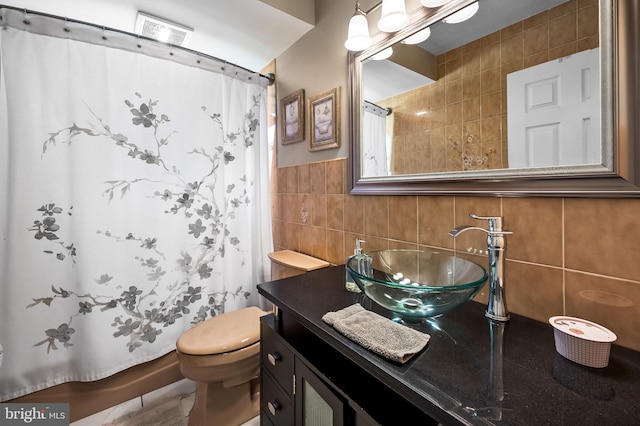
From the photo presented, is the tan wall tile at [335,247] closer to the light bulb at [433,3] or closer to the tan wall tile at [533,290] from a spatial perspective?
the tan wall tile at [533,290]

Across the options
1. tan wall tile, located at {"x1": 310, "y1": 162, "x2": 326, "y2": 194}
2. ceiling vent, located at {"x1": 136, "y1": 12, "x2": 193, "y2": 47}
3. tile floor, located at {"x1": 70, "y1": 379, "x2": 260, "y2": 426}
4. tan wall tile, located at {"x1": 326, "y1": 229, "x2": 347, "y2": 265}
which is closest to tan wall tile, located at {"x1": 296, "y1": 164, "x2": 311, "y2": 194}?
tan wall tile, located at {"x1": 310, "y1": 162, "x2": 326, "y2": 194}

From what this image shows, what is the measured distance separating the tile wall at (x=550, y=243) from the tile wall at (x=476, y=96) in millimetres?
152

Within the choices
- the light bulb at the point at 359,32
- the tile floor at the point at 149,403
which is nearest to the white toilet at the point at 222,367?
the tile floor at the point at 149,403

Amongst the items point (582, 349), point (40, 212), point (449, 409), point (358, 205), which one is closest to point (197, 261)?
point (40, 212)

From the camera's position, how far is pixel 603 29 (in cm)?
A: 66

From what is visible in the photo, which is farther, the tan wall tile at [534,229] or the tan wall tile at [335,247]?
the tan wall tile at [335,247]

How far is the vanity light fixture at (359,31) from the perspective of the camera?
116cm

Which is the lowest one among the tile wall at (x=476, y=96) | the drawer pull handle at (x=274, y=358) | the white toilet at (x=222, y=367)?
the white toilet at (x=222, y=367)

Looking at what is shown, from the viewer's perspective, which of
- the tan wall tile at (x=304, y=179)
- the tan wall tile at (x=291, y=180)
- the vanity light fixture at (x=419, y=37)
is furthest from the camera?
the tan wall tile at (x=291, y=180)

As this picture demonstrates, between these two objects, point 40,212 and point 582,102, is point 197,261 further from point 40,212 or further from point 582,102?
point 582,102

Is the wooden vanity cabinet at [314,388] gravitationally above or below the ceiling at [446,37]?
below

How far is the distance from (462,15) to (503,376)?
3.48ft

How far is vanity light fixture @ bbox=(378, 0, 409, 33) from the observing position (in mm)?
1010

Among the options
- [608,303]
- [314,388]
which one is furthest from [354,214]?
[608,303]
